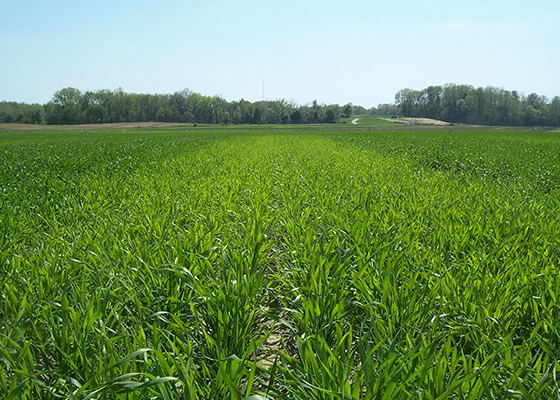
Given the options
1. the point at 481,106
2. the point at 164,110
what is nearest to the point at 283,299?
the point at 164,110

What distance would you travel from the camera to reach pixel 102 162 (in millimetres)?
10859

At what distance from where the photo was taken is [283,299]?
3.00 metres

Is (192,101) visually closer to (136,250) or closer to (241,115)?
(241,115)

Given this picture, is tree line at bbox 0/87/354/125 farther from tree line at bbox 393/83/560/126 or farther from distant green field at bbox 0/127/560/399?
distant green field at bbox 0/127/560/399

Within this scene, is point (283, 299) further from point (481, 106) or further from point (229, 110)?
point (481, 106)

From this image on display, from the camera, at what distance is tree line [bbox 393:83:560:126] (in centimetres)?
10306

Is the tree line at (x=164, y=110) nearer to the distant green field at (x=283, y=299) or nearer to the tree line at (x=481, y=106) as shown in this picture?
the tree line at (x=481, y=106)

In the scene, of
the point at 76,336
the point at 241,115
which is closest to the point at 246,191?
the point at 76,336

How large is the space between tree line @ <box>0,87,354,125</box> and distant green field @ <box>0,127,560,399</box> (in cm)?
10956

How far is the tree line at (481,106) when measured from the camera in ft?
338

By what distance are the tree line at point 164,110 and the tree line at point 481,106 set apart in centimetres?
3545

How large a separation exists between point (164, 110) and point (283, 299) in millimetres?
119252

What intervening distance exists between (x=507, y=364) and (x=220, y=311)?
61.7 inches

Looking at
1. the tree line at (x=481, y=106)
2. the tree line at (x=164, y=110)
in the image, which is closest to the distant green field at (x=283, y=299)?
the tree line at (x=164, y=110)
